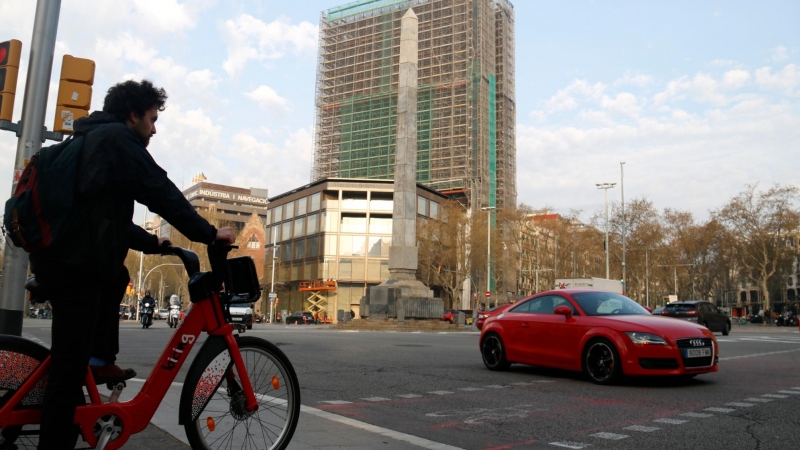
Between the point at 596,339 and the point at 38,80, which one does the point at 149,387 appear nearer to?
the point at 38,80

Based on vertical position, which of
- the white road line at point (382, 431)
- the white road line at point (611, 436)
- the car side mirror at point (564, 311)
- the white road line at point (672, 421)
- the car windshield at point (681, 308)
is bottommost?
the white road line at point (382, 431)

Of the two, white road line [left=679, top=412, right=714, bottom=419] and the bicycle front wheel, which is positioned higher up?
the bicycle front wheel

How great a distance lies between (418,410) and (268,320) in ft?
214

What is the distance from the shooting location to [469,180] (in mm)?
76312

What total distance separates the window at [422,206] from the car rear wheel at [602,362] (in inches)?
2433

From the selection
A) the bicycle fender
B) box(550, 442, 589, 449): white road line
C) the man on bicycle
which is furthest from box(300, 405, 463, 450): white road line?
the man on bicycle

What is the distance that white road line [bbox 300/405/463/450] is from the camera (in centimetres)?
459

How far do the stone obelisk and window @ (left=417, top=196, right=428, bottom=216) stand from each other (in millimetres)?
36733

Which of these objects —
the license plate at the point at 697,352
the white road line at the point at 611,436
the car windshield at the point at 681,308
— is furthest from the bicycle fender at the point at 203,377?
the car windshield at the point at 681,308

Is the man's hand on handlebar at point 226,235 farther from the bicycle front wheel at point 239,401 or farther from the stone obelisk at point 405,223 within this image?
the stone obelisk at point 405,223

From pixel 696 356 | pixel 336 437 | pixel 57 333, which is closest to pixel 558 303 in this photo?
pixel 696 356

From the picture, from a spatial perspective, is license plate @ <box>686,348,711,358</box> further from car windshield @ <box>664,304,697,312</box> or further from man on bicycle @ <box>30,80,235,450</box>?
car windshield @ <box>664,304,697,312</box>

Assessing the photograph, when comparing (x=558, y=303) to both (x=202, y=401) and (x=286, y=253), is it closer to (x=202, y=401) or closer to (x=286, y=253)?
(x=202, y=401)

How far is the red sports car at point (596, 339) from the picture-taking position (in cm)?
842
